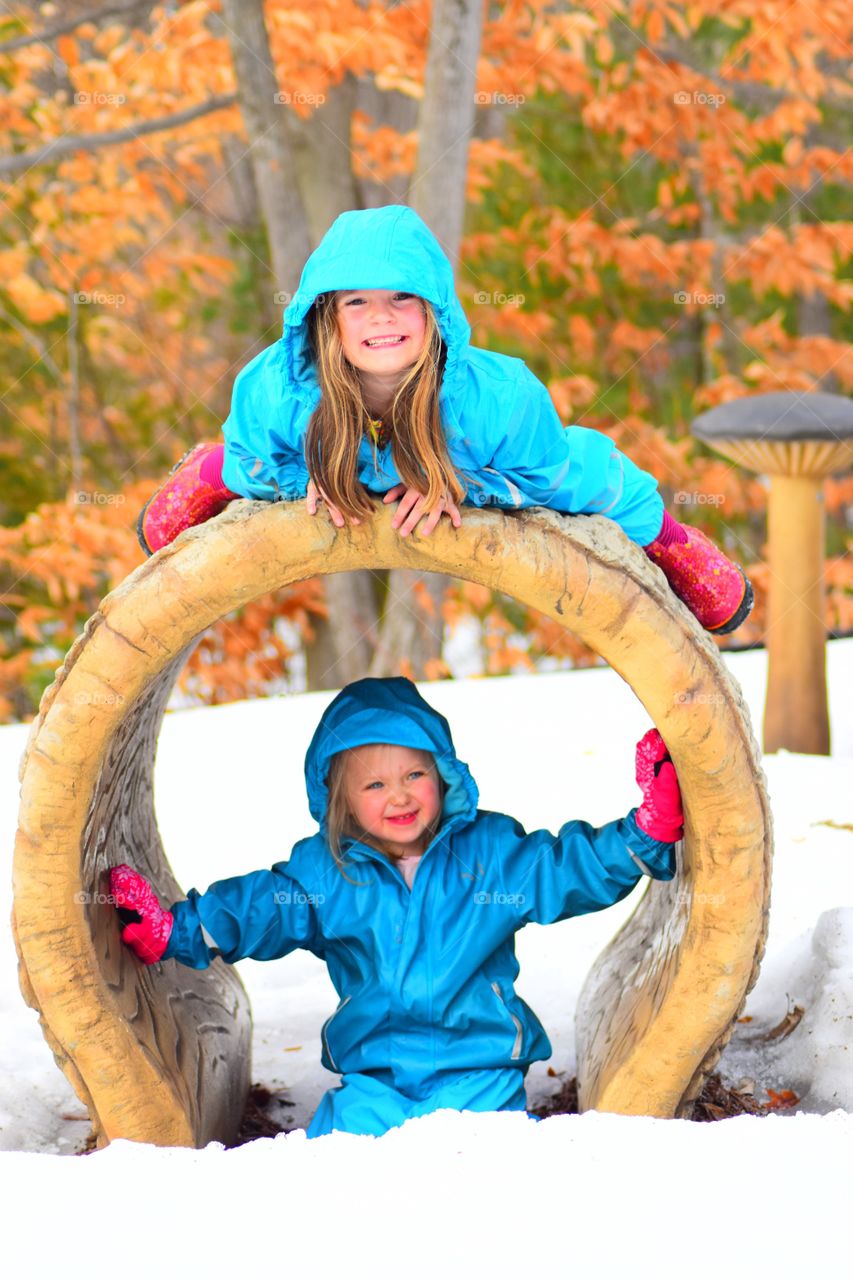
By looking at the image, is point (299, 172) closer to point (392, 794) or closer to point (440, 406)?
point (392, 794)

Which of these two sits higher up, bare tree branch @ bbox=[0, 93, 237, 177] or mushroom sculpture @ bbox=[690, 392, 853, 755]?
bare tree branch @ bbox=[0, 93, 237, 177]

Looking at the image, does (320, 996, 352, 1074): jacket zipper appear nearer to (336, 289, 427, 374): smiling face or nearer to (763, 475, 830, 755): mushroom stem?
(336, 289, 427, 374): smiling face

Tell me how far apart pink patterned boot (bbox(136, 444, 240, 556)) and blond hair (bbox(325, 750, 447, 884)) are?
539 mm

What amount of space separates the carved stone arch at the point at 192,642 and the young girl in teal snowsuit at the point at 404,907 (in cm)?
15

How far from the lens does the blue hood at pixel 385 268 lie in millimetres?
1919

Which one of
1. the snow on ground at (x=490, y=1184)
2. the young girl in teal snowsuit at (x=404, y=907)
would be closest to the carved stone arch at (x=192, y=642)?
the young girl in teal snowsuit at (x=404, y=907)

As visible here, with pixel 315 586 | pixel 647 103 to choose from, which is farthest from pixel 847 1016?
pixel 647 103

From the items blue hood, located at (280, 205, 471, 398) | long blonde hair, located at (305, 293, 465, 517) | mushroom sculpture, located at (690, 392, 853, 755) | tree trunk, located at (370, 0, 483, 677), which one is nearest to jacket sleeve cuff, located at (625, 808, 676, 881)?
long blonde hair, located at (305, 293, 465, 517)

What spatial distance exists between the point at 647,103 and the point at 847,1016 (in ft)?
16.6

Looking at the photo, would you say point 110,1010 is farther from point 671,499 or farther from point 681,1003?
point 671,499

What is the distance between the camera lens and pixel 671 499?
25.7ft

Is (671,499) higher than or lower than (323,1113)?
higher

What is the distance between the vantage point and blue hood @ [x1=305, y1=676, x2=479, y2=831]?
2590mm

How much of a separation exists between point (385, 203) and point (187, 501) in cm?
486
